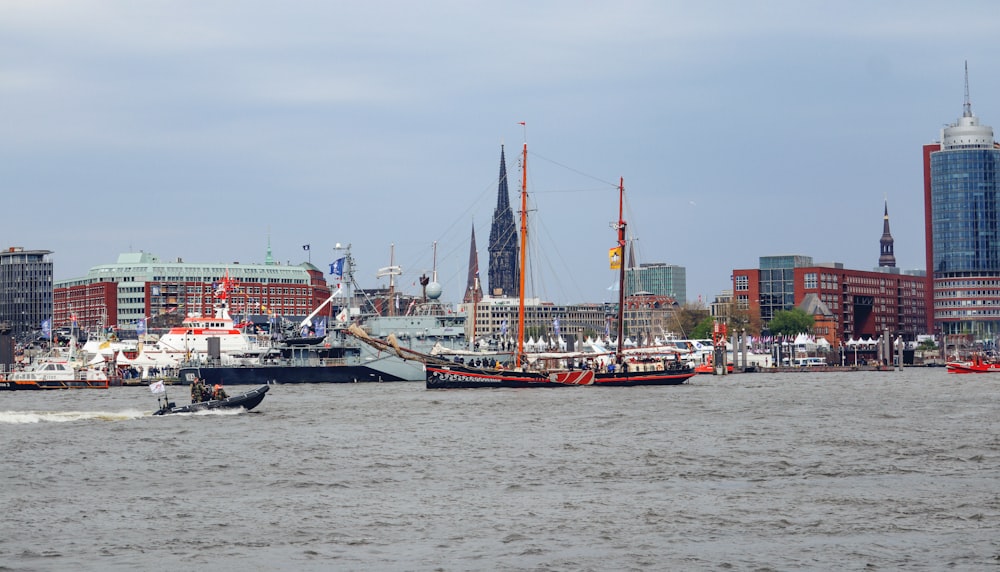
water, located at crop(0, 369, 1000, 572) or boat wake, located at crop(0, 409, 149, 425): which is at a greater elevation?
boat wake, located at crop(0, 409, 149, 425)

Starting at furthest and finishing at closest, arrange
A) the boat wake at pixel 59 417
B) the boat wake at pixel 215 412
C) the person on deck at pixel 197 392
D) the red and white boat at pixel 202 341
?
the red and white boat at pixel 202 341 → the boat wake at pixel 215 412 → the person on deck at pixel 197 392 → the boat wake at pixel 59 417

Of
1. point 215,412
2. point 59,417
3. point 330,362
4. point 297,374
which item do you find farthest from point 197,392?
point 330,362

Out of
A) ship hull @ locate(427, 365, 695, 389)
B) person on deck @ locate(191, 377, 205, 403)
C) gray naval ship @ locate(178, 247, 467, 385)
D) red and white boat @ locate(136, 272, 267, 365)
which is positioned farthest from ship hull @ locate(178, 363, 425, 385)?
person on deck @ locate(191, 377, 205, 403)

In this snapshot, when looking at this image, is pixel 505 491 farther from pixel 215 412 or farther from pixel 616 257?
pixel 616 257

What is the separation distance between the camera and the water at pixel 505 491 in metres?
29.5

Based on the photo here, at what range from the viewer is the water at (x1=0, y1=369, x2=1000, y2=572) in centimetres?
2955

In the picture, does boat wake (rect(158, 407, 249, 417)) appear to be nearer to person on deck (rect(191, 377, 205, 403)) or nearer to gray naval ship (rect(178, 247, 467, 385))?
person on deck (rect(191, 377, 205, 403))

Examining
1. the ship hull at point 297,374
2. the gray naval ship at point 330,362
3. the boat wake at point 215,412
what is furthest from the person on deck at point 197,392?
the ship hull at point 297,374

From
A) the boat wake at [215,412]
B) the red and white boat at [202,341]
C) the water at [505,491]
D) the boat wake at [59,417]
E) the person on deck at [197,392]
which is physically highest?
the red and white boat at [202,341]

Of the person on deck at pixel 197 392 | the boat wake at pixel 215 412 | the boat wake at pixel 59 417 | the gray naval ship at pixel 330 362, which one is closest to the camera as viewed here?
the boat wake at pixel 59 417

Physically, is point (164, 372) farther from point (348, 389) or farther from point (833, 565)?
point (833, 565)

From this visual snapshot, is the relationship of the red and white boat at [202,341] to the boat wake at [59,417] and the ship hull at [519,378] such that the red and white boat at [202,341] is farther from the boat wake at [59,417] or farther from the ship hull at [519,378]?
the boat wake at [59,417]

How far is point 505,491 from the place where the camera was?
129 feet

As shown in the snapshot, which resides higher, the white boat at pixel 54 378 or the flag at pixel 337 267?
the flag at pixel 337 267
